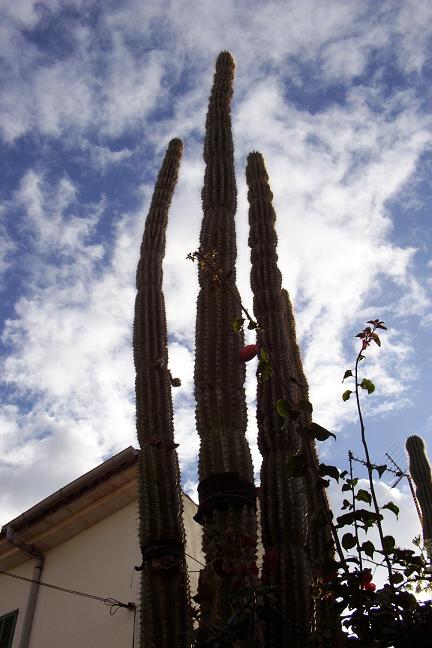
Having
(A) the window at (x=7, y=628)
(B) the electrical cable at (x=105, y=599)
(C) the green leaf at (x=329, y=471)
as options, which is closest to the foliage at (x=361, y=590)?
(C) the green leaf at (x=329, y=471)

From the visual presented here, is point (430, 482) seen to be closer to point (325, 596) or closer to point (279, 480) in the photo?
point (279, 480)

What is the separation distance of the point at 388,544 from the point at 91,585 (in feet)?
20.4

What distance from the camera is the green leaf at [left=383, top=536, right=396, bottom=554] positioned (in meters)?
3.25

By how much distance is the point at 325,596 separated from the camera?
3.13m

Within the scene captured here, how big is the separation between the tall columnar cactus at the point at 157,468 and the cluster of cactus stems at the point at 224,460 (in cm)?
1

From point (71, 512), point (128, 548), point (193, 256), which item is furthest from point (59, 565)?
point (193, 256)

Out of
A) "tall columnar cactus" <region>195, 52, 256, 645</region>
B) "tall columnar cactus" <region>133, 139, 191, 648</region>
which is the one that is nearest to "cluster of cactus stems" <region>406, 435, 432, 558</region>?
"tall columnar cactus" <region>133, 139, 191, 648</region>

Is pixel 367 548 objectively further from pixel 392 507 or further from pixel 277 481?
pixel 277 481

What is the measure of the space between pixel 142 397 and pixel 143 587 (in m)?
1.92

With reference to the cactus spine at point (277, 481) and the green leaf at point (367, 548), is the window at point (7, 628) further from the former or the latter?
the green leaf at point (367, 548)

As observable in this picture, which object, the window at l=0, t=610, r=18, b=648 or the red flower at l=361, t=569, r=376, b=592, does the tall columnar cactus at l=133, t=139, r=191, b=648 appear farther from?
the window at l=0, t=610, r=18, b=648

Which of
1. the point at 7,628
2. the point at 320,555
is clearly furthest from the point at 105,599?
the point at 320,555

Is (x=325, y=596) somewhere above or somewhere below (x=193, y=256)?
below

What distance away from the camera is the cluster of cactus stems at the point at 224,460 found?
12.6 feet
